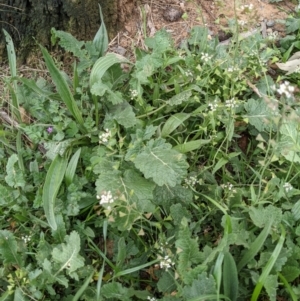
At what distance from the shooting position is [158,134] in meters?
2.28

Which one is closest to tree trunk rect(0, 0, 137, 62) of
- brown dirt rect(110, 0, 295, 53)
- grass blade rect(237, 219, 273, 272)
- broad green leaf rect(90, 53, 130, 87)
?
brown dirt rect(110, 0, 295, 53)

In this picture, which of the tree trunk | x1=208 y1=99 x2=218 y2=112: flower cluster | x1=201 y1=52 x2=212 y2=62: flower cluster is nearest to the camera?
x1=208 y1=99 x2=218 y2=112: flower cluster

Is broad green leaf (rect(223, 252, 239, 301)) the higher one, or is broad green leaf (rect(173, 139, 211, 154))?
broad green leaf (rect(173, 139, 211, 154))

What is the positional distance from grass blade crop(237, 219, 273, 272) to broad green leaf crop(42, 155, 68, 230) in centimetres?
83

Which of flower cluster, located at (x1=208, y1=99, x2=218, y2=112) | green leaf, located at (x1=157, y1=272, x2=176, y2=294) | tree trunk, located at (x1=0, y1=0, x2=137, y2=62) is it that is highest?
tree trunk, located at (x1=0, y1=0, x2=137, y2=62)

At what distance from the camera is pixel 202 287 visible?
5.90 ft

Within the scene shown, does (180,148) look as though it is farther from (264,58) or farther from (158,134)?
(264,58)

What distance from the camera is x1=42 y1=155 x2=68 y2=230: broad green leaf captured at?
2031mm

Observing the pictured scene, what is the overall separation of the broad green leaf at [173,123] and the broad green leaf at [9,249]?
862mm

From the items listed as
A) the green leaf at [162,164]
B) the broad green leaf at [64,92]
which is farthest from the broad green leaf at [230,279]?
the broad green leaf at [64,92]

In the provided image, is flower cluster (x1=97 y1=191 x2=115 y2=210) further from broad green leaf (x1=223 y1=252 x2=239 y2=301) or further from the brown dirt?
the brown dirt

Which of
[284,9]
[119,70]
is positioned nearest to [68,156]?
Result: [119,70]

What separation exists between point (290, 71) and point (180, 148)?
834 millimetres

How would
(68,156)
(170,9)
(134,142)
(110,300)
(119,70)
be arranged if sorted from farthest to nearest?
(170,9)
(119,70)
(68,156)
(134,142)
(110,300)
